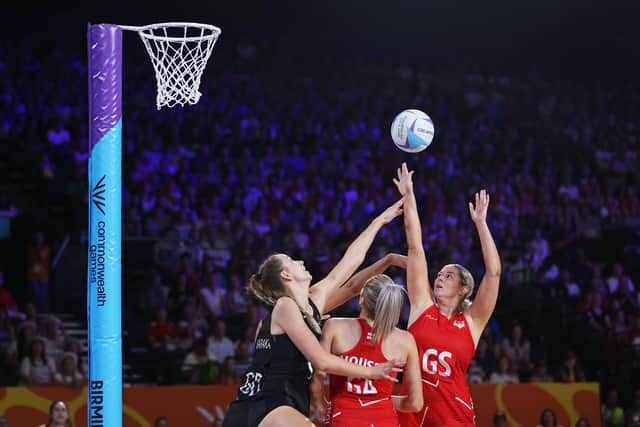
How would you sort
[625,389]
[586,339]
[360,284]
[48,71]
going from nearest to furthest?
1. [360,284]
2. [625,389]
3. [586,339]
4. [48,71]

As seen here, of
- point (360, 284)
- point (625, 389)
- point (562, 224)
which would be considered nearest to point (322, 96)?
point (562, 224)

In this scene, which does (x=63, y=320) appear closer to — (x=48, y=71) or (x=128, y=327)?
(x=128, y=327)

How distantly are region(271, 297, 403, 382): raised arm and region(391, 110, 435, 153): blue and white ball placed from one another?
2360mm

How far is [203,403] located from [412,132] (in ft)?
19.0

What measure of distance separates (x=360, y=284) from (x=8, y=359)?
23.0 ft

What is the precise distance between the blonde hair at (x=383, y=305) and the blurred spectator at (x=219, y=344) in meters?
7.41

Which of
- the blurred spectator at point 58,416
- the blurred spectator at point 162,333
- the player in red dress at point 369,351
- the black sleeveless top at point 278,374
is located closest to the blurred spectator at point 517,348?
the blurred spectator at point 162,333

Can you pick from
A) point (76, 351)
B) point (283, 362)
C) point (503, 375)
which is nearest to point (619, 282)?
point (503, 375)

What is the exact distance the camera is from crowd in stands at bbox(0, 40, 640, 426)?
13.5 metres

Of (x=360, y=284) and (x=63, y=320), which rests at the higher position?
(x=360, y=284)

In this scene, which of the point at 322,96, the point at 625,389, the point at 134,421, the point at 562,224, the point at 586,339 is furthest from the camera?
the point at 322,96

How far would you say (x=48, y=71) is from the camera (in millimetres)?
19469

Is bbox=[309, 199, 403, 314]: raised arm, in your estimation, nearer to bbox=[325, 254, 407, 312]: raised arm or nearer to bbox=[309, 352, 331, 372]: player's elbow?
bbox=[325, 254, 407, 312]: raised arm

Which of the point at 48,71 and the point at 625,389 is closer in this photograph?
the point at 625,389
